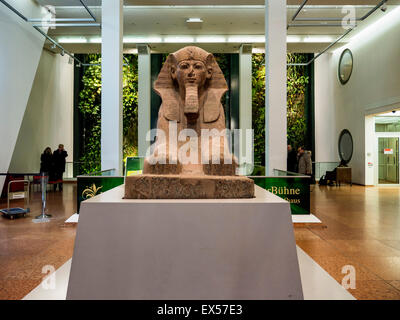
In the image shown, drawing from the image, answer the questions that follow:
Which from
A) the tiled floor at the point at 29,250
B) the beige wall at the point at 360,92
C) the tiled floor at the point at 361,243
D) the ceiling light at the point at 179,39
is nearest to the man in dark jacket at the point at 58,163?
the tiled floor at the point at 29,250

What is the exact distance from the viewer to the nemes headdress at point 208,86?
9.44 feet

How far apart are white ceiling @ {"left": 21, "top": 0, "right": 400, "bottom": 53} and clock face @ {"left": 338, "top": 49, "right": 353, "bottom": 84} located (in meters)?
1.25

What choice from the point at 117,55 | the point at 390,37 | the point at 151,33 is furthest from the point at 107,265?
the point at 390,37

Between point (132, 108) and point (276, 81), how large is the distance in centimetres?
732

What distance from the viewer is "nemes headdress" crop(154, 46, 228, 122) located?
288 cm

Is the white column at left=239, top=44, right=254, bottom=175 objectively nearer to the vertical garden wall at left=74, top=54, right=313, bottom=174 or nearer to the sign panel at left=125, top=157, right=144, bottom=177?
the vertical garden wall at left=74, top=54, right=313, bottom=174

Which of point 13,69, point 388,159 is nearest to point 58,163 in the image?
point 13,69

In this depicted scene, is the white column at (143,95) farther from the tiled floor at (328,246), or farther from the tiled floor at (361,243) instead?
the tiled floor at (361,243)

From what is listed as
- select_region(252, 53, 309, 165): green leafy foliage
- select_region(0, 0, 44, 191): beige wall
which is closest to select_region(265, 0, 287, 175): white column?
select_region(0, 0, 44, 191): beige wall

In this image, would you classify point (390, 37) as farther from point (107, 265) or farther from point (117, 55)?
point (107, 265)

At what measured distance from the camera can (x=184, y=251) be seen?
1.95 meters

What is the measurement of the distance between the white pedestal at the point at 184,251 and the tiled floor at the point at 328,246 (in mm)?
812

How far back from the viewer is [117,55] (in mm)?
5137

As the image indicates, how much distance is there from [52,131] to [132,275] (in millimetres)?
9838
